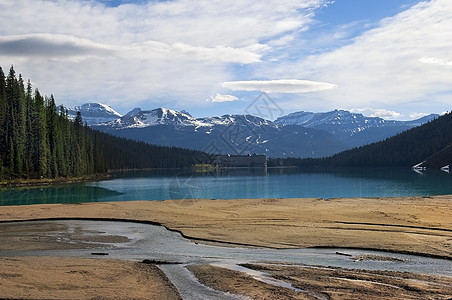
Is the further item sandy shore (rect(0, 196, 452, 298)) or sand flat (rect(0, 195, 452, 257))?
sand flat (rect(0, 195, 452, 257))

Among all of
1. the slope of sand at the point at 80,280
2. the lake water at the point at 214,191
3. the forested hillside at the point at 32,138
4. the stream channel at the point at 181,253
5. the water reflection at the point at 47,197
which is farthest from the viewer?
the forested hillside at the point at 32,138

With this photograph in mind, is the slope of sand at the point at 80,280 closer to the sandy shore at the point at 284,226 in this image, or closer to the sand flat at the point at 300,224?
the sandy shore at the point at 284,226

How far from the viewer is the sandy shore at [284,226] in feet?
76.4

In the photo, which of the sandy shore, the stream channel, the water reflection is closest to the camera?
the stream channel

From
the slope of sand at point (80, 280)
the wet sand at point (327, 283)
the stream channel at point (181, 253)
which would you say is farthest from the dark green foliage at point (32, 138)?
the wet sand at point (327, 283)

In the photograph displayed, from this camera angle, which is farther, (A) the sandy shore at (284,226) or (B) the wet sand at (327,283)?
(A) the sandy shore at (284,226)

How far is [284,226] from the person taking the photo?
1249 inches

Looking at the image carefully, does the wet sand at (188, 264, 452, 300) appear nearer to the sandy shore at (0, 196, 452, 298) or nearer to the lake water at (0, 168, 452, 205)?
the sandy shore at (0, 196, 452, 298)

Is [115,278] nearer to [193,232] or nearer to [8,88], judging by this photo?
[193,232]

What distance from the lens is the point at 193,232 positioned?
2997cm

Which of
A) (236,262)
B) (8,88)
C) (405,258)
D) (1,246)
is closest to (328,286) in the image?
(236,262)

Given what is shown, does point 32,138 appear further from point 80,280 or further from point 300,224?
point 80,280

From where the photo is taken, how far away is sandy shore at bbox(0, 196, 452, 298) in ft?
76.4

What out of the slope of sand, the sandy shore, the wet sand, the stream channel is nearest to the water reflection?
the sandy shore
